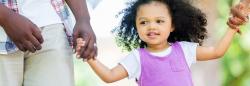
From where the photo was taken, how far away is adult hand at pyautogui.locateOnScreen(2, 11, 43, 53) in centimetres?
195

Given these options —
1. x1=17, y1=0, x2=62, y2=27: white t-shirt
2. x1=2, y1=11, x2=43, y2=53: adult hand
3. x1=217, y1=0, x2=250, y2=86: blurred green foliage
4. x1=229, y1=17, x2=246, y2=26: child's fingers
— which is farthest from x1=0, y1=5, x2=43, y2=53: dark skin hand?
x1=217, y1=0, x2=250, y2=86: blurred green foliage

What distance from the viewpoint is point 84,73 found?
4.21m

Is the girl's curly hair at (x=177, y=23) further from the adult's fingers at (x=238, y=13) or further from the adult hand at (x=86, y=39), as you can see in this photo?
the adult hand at (x=86, y=39)

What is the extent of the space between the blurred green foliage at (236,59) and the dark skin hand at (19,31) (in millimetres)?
2277

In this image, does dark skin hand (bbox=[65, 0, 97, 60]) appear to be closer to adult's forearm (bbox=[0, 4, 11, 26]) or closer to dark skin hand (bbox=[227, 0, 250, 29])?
adult's forearm (bbox=[0, 4, 11, 26])

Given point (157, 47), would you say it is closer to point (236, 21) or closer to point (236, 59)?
point (236, 21)

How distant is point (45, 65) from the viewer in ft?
7.08

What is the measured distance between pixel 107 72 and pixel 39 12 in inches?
22.5

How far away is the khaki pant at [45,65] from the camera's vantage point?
6.87 ft

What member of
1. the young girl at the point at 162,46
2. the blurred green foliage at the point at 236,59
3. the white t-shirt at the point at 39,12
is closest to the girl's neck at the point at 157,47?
the young girl at the point at 162,46

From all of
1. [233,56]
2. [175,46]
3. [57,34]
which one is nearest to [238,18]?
[175,46]

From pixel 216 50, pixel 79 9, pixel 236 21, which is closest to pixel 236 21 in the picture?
pixel 236 21

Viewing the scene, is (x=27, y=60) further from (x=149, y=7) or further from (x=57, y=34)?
(x=149, y=7)

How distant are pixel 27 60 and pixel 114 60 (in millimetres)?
2293
